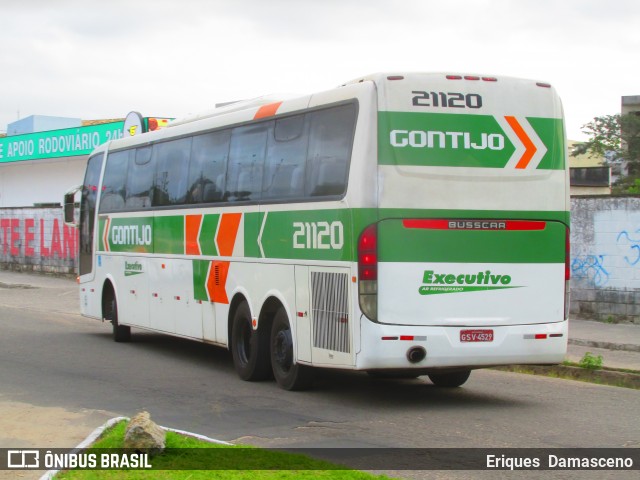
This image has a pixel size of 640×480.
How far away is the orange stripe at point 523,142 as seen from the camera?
1109 cm

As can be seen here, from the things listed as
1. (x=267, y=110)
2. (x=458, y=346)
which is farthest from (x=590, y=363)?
(x=267, y=110)

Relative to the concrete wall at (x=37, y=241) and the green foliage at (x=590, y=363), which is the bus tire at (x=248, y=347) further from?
the concrete wall at (x=37, y=241)

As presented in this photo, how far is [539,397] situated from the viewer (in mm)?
12148

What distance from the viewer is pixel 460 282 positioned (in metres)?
10.8

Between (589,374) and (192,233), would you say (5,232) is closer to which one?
(192,233)

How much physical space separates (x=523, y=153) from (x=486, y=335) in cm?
197

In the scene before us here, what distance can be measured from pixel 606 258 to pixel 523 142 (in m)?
8.44

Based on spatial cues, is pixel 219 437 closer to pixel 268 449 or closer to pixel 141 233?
pixel 268 449

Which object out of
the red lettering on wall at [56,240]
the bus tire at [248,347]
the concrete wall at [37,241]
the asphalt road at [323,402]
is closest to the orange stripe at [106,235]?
the asphalt road at [323,402]

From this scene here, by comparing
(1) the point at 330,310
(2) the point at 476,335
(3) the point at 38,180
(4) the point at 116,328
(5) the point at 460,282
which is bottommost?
(4) the point at 116,328

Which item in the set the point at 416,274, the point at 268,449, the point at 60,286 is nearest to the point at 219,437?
the point at 268,449

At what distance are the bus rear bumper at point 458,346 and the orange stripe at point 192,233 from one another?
15.6 feet

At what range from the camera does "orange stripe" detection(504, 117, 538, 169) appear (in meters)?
11.1

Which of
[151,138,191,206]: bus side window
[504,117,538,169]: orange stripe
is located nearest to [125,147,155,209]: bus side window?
[151,138,191,206]: bus side window
